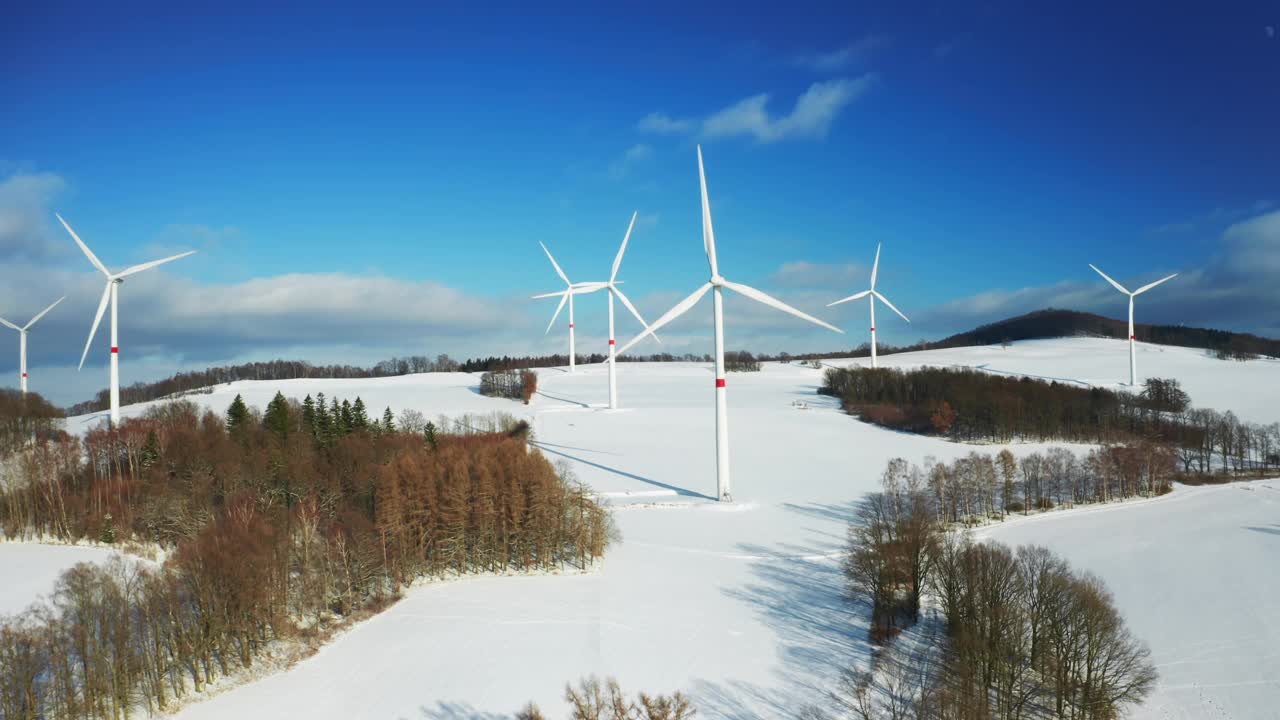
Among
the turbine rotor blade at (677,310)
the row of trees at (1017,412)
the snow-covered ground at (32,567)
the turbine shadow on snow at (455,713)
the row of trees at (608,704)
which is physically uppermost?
the turbine rotor blade at (677,310)

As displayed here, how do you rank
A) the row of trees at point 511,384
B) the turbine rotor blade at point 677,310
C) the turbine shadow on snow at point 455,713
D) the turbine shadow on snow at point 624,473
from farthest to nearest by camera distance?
the row of trees at point 511,384 < the turbine shadow on snow at point 624,473 < the turbine rotor blade at point 677,310 < the turbine shadow on snow at point 455,713

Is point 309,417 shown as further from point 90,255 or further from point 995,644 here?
point 995,644

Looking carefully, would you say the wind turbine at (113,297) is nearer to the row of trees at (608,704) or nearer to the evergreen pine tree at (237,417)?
the evergreen pine tree at (237,417)

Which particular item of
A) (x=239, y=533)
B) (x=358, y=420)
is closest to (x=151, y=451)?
(x=358, y=420)

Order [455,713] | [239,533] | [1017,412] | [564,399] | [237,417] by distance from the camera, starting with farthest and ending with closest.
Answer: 1. [564,399]
2. [1017,412]
3. [237,417]
4. [239,533]
5. [455,713]

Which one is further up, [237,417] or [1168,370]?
[1168,370]

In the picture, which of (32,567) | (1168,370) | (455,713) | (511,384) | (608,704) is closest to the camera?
(608,704)

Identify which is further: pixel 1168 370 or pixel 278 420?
pixel 1168 370

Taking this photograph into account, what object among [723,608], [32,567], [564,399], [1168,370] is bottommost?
[723,608]

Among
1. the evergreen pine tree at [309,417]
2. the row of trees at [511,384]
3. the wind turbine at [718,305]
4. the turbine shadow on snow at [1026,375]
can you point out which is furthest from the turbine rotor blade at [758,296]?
the turbine shadow on snow at [1026,375]
